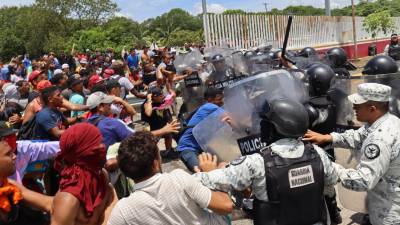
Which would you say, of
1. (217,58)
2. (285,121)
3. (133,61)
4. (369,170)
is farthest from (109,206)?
(133,61)

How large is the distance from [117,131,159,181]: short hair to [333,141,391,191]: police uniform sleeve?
116 cm

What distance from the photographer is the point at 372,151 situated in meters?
2.67

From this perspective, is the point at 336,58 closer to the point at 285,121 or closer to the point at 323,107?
the point at 323,107

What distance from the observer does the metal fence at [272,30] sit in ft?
53.8

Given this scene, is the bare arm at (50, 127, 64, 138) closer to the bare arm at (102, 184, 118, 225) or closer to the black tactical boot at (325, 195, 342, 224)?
the bare arm at (102, 184, 118, 225)

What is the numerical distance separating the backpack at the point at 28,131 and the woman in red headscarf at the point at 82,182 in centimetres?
247

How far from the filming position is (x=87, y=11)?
5762cm

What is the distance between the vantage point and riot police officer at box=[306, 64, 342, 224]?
425cm

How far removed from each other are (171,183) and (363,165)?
3.98 ft

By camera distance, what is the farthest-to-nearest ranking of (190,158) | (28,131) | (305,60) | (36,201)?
(305,60), (28,131), (190,158), (36,201)

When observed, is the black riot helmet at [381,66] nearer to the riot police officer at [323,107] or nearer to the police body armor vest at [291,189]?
the riot police officer at [323,107]

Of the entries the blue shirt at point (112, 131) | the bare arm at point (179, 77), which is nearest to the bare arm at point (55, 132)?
the blue shirt at point (112, 131)

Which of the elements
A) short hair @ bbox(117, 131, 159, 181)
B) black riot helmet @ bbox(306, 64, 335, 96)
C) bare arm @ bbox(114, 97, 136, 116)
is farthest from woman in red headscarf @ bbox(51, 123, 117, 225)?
bare arm @ bbox(114, 97, 136, 116)

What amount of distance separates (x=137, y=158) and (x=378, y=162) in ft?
4.77
